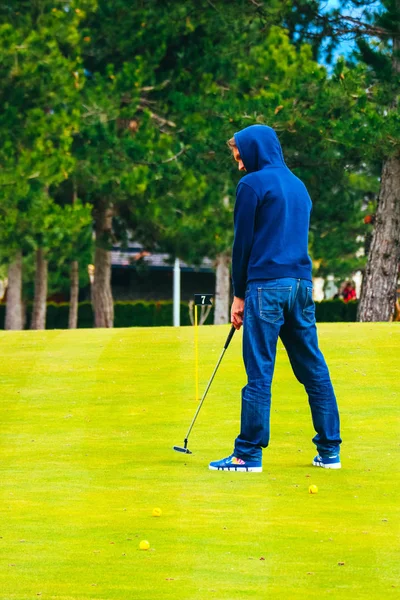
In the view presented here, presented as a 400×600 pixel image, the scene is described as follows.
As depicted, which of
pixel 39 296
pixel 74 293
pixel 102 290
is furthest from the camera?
pixel 74 293

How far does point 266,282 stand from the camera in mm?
8133

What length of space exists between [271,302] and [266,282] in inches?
5.2

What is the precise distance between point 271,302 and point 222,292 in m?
34.6

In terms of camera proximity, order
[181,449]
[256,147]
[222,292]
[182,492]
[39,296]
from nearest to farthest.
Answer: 1. [182,492]
2. [256,147]
3. [181,449]
4. [39,296]
5. [222,292]

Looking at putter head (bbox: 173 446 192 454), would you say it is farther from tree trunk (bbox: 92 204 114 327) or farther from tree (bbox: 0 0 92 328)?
tree trunk (bbox: 92 204 114 327)

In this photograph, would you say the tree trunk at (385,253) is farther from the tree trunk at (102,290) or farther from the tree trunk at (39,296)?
the tree trunk at (39,296)

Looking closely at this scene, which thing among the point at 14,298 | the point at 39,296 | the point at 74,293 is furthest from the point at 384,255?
the point at 74,293

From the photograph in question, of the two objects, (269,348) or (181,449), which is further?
(181,449)

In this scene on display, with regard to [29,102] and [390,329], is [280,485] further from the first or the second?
[29,102]

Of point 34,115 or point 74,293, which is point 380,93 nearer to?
point 34,115

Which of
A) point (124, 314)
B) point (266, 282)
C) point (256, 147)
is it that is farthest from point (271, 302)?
point (124, 314)

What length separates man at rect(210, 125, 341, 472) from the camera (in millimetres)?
8125

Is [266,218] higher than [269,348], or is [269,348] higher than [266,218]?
[266,218]

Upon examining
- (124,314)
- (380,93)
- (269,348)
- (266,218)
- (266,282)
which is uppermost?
(380,93)
